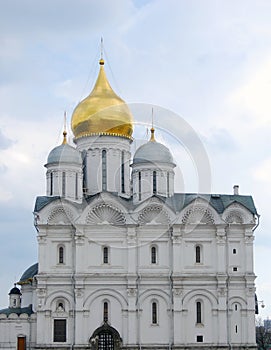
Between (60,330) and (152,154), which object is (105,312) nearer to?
(60,330)

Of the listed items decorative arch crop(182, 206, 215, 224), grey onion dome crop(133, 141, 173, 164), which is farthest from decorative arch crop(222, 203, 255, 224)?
grey onion dome crop(133, 141, 173, 164)

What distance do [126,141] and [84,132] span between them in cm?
292

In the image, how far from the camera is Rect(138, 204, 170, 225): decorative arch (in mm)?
47719

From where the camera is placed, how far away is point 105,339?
46.4 metres

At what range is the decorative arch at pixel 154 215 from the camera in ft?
157

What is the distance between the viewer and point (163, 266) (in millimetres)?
47344

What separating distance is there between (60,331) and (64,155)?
1106 centimetres

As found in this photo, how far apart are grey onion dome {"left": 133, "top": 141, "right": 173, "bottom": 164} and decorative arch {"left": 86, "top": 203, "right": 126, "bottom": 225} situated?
395 centimetres

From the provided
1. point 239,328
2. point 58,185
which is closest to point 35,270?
point 58,185

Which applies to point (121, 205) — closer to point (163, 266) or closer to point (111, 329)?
point (163, 266)

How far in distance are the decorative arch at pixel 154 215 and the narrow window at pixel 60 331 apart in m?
7.79

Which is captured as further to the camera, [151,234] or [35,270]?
[35,270]

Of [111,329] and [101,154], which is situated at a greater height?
[101,154]

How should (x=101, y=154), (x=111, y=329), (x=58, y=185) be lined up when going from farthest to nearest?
(x=101, y=154), (x=58, y=185), (x=111, y=329)
